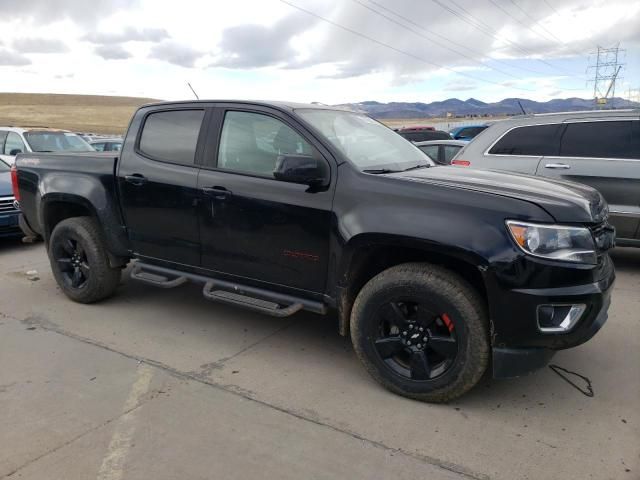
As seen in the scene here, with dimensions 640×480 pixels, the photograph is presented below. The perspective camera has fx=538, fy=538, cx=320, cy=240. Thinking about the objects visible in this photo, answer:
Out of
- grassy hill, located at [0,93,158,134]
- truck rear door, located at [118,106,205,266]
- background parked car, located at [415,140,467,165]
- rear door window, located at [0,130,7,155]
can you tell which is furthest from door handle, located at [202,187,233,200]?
grassy hill, located at [0,93,158,134]

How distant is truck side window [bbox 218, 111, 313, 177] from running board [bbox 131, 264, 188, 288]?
108 cm

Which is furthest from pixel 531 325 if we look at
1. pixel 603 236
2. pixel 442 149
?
pixel 442 149

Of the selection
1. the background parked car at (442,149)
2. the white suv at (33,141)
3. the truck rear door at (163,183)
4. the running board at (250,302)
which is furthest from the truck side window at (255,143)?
the white suv at (33,141)

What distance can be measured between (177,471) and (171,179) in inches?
93.1

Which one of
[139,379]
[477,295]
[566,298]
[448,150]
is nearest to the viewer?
[566,298]

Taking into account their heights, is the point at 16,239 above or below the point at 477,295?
below

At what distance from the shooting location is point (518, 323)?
303cm

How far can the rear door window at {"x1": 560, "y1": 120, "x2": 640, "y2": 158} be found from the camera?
5.80 m

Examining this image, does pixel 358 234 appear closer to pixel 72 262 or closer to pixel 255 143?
pixel 255 143

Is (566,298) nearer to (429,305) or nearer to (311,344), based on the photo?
(429,305)

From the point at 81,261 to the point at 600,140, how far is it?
5.61 m

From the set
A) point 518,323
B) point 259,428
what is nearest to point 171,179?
point 259,428

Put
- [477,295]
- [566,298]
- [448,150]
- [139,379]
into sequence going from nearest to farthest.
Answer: [566,298], [477,295], [139,379], [448,150]

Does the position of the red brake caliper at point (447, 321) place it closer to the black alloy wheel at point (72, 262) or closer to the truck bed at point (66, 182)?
the truck bed at point (66, 182)
